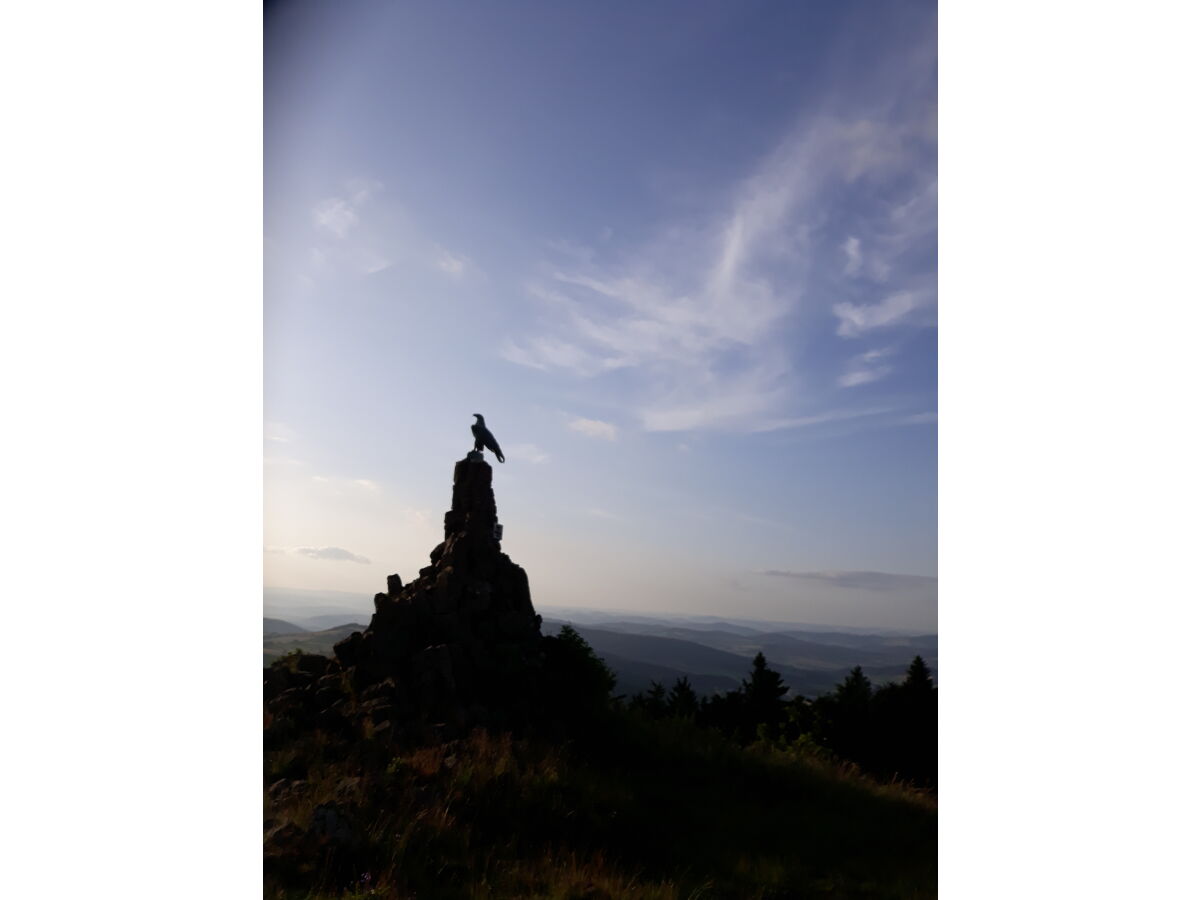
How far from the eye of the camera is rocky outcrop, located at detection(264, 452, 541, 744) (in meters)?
5.72

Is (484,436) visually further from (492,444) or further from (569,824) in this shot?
(569,824)

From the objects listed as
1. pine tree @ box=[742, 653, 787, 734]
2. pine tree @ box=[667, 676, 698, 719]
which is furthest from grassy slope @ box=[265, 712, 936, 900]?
pine tree @ box=[742, 653, 787, 734]

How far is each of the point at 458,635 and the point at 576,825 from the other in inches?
117

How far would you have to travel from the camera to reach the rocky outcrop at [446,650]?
5.72 m

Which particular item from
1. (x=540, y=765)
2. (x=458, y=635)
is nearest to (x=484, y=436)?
(x=458, y=635)

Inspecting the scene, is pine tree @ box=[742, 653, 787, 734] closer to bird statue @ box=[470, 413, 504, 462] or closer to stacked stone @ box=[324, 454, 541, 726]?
stacked stone @ box=[324, 454, 541, 726]

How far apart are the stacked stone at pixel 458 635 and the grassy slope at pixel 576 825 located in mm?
666

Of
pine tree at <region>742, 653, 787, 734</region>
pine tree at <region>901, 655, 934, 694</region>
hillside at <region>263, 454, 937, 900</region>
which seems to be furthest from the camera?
pine tree at <region>742, 653, 787, 734</region>

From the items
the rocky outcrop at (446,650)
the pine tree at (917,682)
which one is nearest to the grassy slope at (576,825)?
the rocky outcrop at (446,650)

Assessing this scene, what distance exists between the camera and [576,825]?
12.6 feet

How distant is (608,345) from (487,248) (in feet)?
3.17

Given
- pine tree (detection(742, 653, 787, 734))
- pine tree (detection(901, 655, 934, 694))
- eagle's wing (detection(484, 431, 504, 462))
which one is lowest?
pine tree (detection(742, 653, 787, 734))

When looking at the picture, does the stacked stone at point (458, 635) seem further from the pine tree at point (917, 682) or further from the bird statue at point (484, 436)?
the pine tree at point (917, 682)
